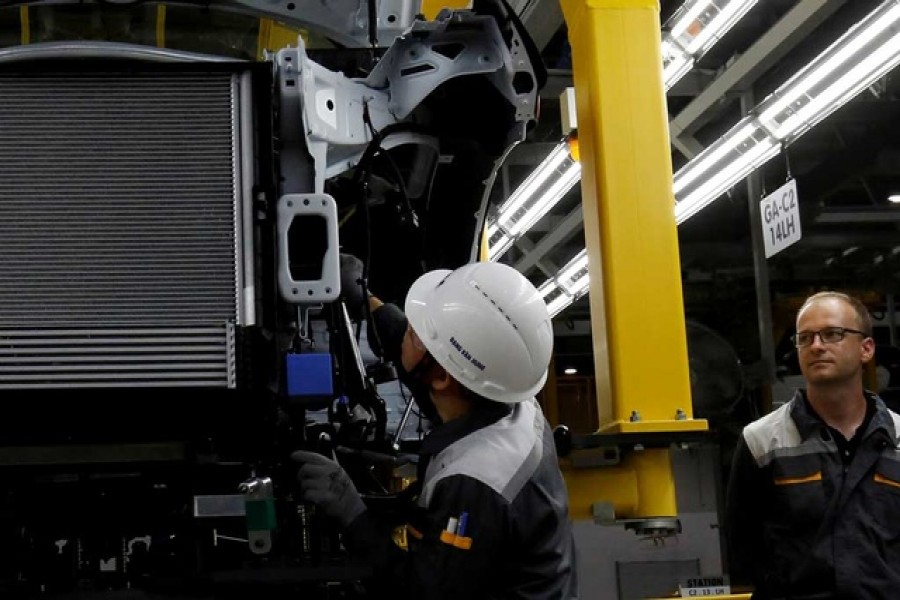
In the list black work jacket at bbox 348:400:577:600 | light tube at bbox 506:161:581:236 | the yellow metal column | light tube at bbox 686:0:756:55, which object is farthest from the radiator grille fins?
light tube at bbox 506:161:581:236

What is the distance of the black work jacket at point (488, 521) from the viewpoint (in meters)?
2.49

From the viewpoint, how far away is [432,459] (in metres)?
2.76

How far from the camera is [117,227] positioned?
3074mm

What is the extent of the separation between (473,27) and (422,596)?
1.91m

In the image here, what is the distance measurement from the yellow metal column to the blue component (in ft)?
5.41

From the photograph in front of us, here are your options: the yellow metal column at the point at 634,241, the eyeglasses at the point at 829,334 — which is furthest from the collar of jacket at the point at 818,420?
the yellow metal column at the point at 634,241

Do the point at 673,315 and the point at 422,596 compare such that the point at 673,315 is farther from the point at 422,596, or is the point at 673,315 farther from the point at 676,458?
the point at 676,458

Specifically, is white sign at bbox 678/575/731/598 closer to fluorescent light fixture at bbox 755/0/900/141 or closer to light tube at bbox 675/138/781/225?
light tube at bbox 675/138/781/225

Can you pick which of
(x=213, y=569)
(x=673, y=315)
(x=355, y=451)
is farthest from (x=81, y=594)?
(x=673, y=315)

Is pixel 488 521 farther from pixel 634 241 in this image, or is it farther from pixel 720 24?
pixel 720 24

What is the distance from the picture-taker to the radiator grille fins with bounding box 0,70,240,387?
297 centimetres

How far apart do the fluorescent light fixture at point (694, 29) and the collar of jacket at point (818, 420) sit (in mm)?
2059

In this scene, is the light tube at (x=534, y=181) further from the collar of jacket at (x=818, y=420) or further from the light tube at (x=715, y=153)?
the collar of jacket at (x=818, y=420)

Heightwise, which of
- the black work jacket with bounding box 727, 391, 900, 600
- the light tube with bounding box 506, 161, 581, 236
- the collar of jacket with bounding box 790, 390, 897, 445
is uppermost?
the light tube with bounding box 506, 161, 581, 236
